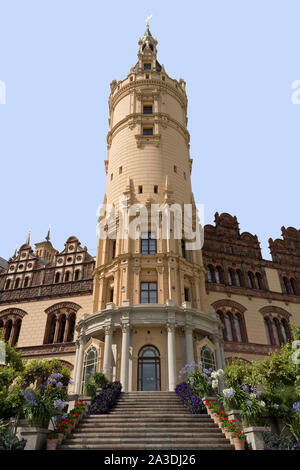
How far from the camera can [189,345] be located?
24797mm

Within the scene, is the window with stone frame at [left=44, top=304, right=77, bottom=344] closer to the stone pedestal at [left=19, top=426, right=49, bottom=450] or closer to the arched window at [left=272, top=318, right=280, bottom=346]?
the stone pedestal at [left=19, top=426, right=49, bottom=450]

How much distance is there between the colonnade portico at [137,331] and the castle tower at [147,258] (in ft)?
0.23

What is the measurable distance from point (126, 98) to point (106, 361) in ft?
99.8

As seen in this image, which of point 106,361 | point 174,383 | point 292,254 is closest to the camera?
point 174,383

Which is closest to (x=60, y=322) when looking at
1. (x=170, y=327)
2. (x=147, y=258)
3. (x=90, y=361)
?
(x=90, y=361)

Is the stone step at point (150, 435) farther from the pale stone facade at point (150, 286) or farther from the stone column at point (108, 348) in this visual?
the stone column at point (108, 348)

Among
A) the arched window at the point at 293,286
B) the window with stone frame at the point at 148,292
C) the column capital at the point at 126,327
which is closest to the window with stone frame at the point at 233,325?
the window with stone frame at the point at 148,292

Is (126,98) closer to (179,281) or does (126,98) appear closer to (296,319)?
(179,281)

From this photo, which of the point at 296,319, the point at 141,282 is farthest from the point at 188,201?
the point at 296,319

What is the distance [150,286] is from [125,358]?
6.76 metres

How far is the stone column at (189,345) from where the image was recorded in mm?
24234

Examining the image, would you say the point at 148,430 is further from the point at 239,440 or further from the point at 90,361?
the point at 90,361

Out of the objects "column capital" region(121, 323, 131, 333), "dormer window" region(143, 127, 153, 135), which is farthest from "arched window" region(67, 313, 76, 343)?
"dormer window" region(143, 127, 153, 135)

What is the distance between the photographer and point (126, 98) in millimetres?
41156
